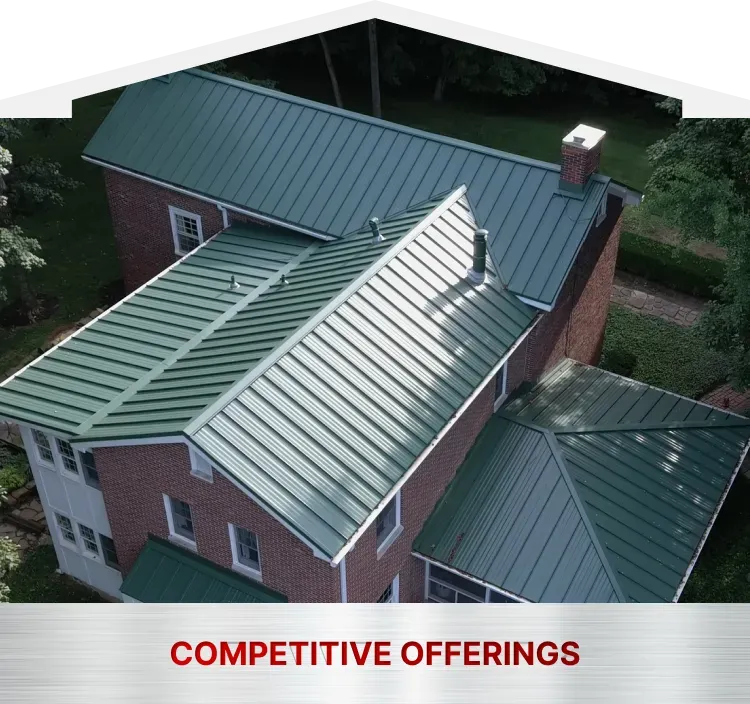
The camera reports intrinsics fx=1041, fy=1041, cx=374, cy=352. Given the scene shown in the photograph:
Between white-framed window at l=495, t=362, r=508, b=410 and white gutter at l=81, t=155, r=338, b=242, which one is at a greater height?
white gutter at l=81, t=155, r=338, b=242

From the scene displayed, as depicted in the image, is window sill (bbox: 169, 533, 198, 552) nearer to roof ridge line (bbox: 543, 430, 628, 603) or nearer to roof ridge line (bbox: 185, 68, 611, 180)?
roof ridge line (bbox: 543, 430, 628, 603)

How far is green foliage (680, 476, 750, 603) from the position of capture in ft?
82.8

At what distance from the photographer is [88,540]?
990 inches

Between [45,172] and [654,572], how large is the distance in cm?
2236

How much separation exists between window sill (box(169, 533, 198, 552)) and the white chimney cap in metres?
12.9

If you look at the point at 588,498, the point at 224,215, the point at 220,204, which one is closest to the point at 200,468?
the point at 588,498

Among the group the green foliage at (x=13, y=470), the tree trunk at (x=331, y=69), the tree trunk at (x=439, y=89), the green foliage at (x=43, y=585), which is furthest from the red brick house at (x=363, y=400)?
the tree trunk at (x=439, y=89)

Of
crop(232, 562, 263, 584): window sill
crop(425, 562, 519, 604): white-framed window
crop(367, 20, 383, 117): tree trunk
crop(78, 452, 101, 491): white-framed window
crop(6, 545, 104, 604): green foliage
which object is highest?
crop(367, 20, 383, 117): tree trunk

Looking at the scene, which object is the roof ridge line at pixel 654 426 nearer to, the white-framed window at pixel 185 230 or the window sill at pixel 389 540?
the window sill at pixel 389 540

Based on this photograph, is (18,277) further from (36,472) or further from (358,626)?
(358,626)

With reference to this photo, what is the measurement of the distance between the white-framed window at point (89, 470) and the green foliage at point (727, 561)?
46.0 feet

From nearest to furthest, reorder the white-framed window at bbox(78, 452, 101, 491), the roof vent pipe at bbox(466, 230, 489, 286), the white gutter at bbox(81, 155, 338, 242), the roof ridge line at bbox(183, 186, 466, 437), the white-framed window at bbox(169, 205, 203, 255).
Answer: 1. the roof ridge line at bbox(183, 186, 466, 437)
2. the white-framed window at bbox(78, 452, 101, 491)
3. the roof vent pipe at bbox(466, 230, 489, 286)
4. the white gutter at bbox(81, 155, 338, 242)
5. the white-framed window at bbox(169, 205, 203, 255)

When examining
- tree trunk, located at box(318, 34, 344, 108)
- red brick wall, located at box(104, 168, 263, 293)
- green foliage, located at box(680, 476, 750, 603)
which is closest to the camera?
green foliage, located at box(680, 476, 750, 603)

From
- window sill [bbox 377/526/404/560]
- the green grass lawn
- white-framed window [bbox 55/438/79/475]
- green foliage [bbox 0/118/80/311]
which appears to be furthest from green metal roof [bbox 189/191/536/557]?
the green grass lawn
